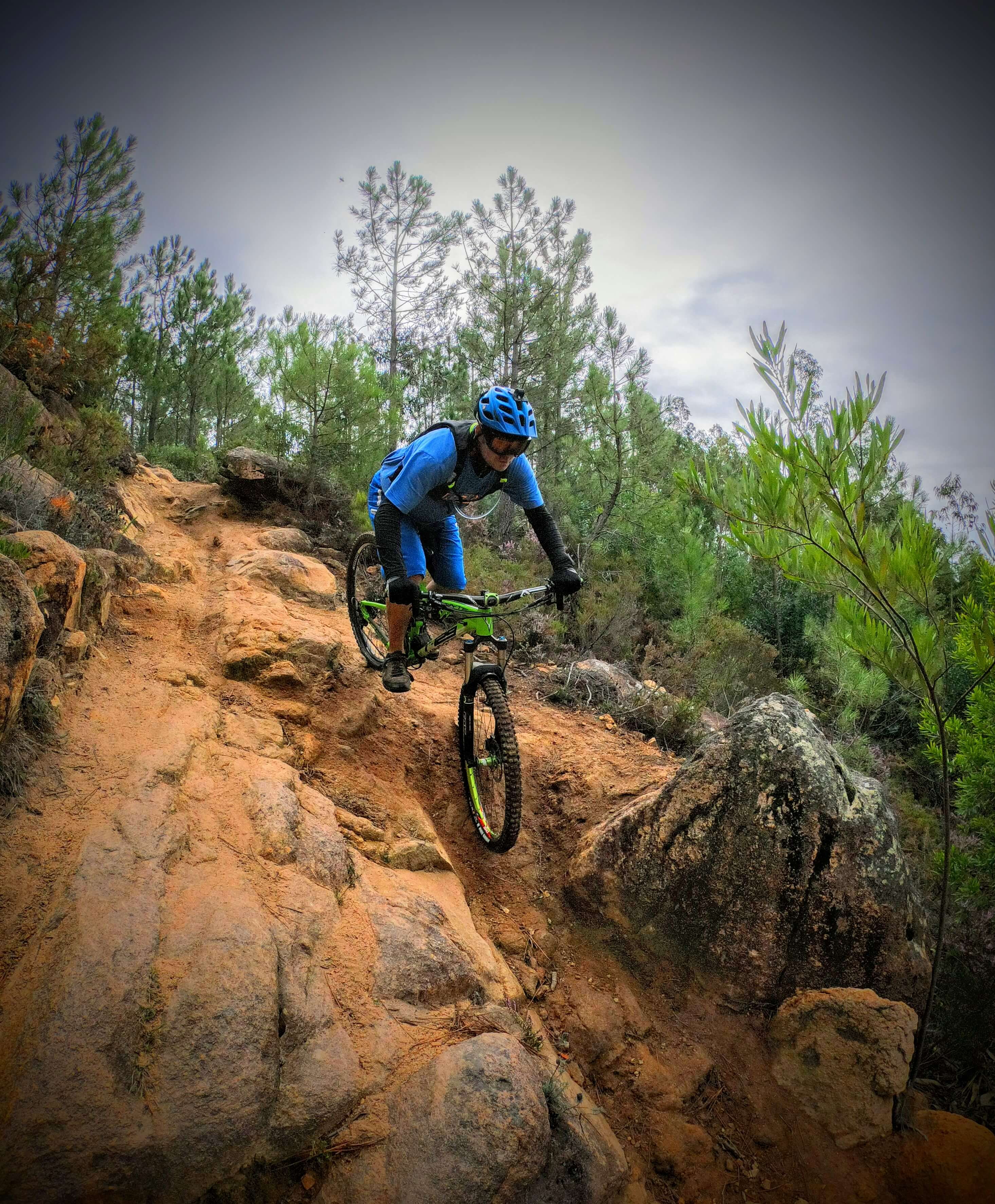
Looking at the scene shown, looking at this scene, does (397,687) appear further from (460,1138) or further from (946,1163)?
(946,1163)

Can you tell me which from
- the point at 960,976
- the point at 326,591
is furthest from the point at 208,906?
the point at 326,591

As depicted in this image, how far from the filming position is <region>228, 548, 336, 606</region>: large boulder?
265 inches

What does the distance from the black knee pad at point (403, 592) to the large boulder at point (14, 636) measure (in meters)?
1.86

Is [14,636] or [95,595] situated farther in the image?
[95,595]

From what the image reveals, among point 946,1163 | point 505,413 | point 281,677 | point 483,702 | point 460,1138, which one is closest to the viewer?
point 460,1138

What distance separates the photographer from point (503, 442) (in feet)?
12.0

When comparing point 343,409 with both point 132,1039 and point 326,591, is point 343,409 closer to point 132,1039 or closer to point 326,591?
point 326,591

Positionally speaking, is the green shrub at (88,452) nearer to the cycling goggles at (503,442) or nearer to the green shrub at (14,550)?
the green shrub at (14,550)

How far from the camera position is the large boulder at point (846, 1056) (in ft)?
8.79

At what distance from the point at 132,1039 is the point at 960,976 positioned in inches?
175

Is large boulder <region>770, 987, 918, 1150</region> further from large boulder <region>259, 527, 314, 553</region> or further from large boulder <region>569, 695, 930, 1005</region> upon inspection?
large boulder <region>259, 527, 314, 553</region>

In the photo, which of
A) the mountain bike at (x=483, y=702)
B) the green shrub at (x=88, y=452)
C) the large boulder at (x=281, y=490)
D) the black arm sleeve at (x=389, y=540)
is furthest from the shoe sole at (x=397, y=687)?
the large boulder at (x=281, y=490)

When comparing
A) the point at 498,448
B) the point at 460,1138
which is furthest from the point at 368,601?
the point at 460,1138

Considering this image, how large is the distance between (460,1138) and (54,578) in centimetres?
368
